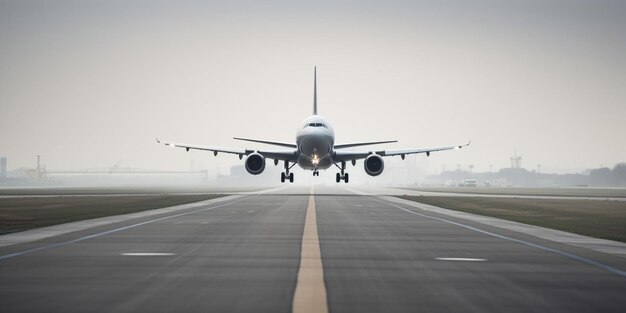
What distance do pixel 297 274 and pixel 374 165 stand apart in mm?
42597

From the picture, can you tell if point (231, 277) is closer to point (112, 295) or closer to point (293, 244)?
point (112, 295)

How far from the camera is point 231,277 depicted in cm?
843

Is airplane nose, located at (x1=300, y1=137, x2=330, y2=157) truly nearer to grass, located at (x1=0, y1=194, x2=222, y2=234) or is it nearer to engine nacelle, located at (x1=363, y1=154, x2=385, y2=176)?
engine nacelle, located at (x1=363, y1=154, x2=385, y2=176)

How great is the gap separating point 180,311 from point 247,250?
5.99 meters

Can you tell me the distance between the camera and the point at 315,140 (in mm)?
45781

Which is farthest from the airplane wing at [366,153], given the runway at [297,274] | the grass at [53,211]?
the runway at [297,274]

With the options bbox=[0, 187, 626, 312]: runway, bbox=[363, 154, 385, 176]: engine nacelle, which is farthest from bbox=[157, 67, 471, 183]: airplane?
bbox=[0, 187, 626, 312]: runway

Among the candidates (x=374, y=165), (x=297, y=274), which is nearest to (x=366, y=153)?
(x=374, y=165)

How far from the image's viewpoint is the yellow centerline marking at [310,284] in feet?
20.8

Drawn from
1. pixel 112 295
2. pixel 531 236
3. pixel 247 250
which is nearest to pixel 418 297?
pixel 112 295

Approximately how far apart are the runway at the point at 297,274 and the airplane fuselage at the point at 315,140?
3038 cm

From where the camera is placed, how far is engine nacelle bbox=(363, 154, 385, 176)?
50562 millimetres

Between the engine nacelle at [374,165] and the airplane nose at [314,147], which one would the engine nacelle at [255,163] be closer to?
the airplane nose at [314,147]

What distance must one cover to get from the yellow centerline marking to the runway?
0.04 m
